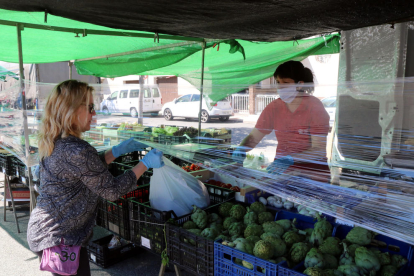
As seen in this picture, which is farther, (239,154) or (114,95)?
(114,95)

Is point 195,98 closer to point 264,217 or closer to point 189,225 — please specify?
point 189,225

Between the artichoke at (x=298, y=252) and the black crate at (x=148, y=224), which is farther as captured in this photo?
the black crate at (x=148, y=224)

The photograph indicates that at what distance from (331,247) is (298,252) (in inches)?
8.5

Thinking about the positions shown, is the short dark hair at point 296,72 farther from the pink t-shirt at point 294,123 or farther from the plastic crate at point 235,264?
the plastic crate at point 235,264

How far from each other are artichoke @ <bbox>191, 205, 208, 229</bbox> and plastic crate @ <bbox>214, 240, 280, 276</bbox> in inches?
13.8

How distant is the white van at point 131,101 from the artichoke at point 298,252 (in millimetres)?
1370

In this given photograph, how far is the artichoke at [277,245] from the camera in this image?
1941 mm

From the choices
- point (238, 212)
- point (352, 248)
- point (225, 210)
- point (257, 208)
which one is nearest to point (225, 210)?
point (225, 210)

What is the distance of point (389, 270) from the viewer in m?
1.73

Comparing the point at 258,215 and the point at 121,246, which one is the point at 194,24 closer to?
the point at 258,215

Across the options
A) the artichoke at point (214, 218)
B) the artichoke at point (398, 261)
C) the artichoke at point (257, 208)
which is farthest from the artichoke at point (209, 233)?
the artichoke at point (398, 261)

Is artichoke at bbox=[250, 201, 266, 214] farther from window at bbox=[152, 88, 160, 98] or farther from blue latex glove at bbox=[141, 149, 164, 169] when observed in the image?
window at bbox=[152, 88, 160, 98]

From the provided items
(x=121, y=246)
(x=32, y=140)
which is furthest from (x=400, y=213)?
(x=32, y=140)

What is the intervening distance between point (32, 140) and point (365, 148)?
135 inches
